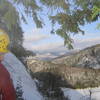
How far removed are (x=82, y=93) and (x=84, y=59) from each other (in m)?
3.07

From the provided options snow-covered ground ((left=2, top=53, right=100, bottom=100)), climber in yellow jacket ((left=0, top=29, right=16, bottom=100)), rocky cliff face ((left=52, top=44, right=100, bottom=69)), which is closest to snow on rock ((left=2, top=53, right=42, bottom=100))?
snow-covered ground ((left=2, top=53, right=100, bottom=100))

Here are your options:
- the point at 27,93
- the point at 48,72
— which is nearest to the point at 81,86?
the point at 48,72

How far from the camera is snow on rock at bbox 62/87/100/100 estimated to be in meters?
12.4

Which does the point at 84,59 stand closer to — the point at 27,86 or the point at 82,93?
the point at 82,93

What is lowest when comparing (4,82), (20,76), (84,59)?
(84,59)

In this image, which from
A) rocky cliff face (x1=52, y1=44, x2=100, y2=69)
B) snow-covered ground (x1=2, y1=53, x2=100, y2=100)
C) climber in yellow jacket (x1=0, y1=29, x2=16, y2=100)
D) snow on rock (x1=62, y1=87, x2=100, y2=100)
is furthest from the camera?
rocky cliff face (x1=52, y1=44, x2=100, y2=69)

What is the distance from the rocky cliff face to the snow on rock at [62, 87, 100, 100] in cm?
231

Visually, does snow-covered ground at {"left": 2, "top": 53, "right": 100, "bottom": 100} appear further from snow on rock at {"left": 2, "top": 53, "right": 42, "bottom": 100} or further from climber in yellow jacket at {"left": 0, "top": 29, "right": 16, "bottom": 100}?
climber in yellow jacket at {"left": 0, "top": 29, "right": 16, "bottom": 100}

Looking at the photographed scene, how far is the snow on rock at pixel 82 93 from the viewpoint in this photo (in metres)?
12.4

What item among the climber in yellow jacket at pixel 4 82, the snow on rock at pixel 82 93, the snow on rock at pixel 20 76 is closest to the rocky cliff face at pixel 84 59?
the snow on rock at pixel 82 93

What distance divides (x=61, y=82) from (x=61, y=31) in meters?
2.52

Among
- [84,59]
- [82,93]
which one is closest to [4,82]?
[82,93]

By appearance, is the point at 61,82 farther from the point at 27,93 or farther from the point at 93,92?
the point at 27,93

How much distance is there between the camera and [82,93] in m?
12.8
